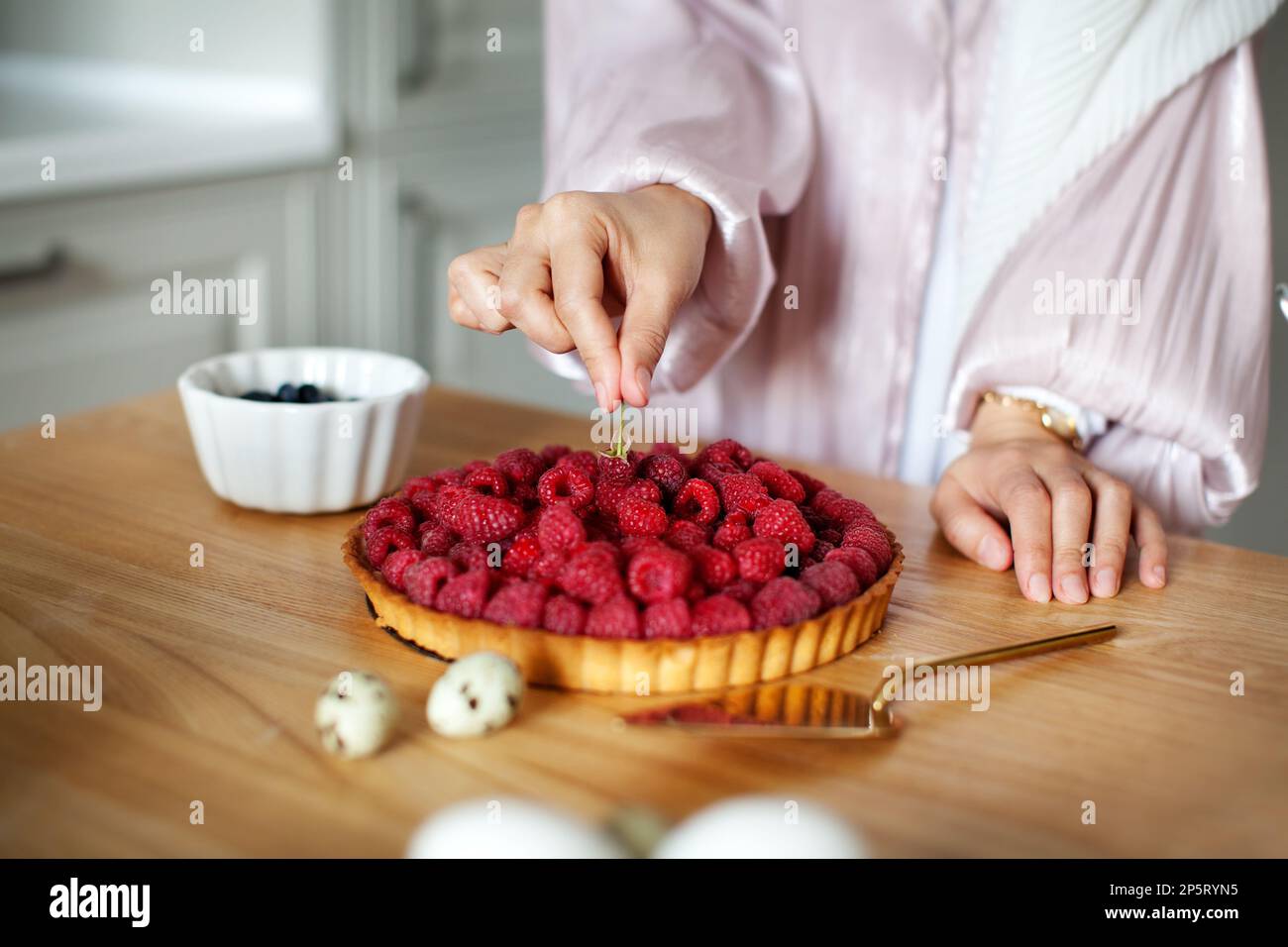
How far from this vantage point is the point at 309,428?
118cm

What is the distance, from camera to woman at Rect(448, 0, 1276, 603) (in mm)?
1136

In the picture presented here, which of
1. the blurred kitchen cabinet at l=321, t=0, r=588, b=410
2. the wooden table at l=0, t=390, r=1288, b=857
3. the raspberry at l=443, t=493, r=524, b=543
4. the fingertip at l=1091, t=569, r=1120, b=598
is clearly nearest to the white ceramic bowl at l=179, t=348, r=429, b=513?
the wooden table at l=0, t=390, r=1288, b=857

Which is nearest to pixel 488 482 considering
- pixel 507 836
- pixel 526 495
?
pixel 526 495

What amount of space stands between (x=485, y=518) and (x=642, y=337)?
0.66 feet

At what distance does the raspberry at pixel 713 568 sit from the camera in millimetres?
913

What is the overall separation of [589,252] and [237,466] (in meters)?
0.42

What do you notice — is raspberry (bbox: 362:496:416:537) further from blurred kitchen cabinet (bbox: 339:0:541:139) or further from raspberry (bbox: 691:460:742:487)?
blurred kitchen cabinet (bbox: 339:0:541:139)

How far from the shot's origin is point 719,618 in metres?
0.87

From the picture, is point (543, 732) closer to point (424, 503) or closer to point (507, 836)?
point (507, 836)

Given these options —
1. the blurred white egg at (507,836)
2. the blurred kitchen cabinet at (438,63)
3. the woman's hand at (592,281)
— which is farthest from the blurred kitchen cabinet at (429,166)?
the blurred white egg at (507,836)

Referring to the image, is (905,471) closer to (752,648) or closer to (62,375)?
(752,648)

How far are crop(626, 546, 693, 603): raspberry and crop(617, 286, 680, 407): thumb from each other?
0.46 ft

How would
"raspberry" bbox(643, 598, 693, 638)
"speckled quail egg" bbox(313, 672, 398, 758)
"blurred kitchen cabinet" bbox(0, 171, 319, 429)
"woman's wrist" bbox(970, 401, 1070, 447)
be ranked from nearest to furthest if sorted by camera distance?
1. "speckled quail egg" bbox(313, 672, 398, 758)
2. "raspberry" bbox(643, 598, 693, 638)
3. "woman's wrist" bbox(970, 401, 1070, 447)
4. "blurred kitchen cabinet" bbox(0, 171, 319, 429)

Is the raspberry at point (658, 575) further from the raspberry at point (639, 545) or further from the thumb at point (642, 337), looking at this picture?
the thumb at point (642, 337)
